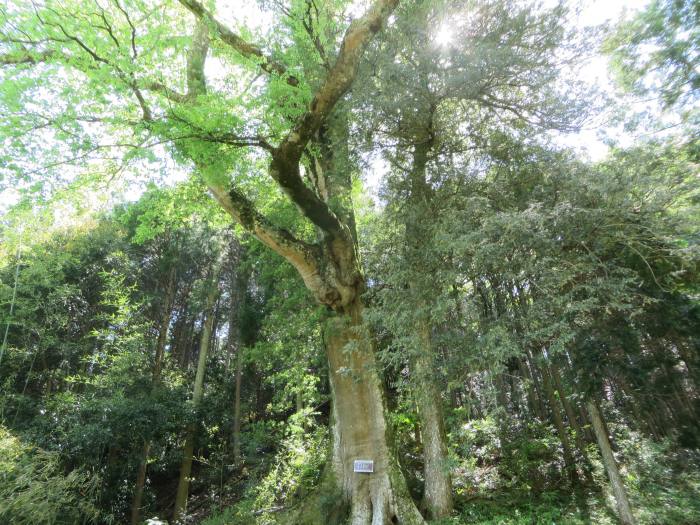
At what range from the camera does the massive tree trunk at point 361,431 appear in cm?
533

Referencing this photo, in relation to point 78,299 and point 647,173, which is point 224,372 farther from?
point 647,173

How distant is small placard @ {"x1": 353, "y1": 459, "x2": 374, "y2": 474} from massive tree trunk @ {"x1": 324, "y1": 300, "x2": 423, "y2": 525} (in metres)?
0.10

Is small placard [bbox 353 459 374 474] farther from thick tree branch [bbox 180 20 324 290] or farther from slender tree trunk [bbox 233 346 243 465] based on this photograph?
slender tree trunk [bbox 233 346 243 465]

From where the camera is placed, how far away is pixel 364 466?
5590mm

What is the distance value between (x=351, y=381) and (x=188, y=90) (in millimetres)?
5375

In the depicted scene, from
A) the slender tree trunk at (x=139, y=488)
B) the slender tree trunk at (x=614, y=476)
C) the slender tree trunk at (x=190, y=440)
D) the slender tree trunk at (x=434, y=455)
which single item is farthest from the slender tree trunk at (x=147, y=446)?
the slender tree trunk at (x=614, y=476)

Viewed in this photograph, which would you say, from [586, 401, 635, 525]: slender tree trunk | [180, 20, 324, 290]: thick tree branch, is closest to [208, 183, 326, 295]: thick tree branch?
[180, 20, 324, 290]: thick tree branch

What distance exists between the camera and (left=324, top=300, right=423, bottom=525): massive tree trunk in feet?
17.5

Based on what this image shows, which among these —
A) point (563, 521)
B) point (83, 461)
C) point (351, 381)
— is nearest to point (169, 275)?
point (83, 461)

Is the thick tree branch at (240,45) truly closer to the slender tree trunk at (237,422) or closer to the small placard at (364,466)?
the small placard at (364,466)

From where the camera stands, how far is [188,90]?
6.21m

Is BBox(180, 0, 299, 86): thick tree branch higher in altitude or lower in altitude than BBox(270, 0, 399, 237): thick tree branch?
higher

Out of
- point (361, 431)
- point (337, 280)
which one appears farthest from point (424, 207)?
point (361, 431)

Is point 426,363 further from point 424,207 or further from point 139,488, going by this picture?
point 139,488
